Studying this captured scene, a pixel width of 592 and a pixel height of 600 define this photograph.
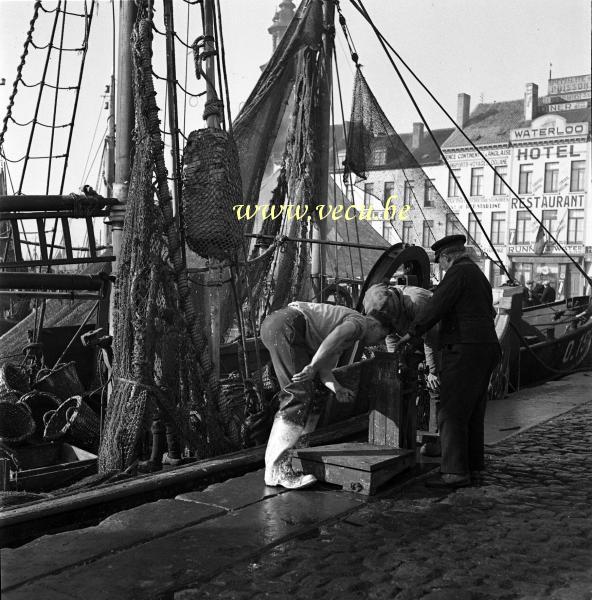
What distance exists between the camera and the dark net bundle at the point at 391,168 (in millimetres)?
9727

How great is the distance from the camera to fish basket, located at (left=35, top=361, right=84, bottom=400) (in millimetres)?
7988

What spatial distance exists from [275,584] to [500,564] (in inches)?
43.7

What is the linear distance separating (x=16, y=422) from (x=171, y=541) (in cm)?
398

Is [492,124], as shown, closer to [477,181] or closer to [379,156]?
[477,181]

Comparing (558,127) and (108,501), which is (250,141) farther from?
(558,127)

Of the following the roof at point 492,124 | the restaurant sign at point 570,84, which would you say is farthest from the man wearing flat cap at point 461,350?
the roof at point 492,124

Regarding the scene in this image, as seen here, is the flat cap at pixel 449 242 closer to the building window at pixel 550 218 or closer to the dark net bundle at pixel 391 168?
the dark net bundle at pixel 391 168

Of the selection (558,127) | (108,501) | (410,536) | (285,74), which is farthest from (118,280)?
(558,127)

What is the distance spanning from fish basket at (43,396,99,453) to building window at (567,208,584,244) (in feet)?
123

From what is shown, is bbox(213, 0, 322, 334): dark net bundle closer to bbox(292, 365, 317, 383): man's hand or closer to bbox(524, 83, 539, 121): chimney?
bbox(292, 365, 317, 383): man's hand

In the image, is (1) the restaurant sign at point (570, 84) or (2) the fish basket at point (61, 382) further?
(1) the restaurant sign at point (570, 84)

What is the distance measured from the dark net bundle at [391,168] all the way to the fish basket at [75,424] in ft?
14.9

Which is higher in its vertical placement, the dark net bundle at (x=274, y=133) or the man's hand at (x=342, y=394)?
the dark net bundle at (x=274, y=133)

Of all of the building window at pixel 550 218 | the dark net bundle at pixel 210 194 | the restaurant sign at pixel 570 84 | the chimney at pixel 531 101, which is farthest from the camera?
the chimney at pixel 531 101
